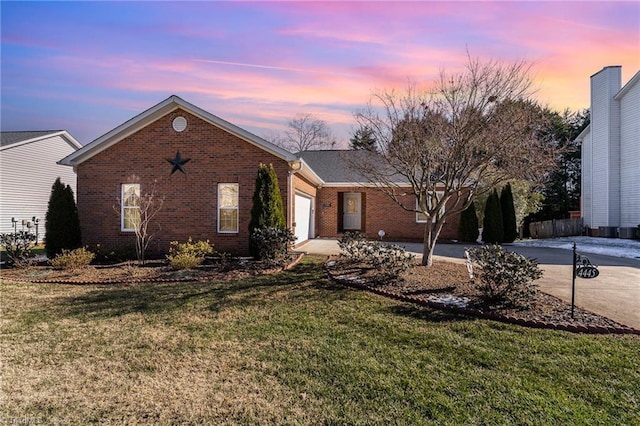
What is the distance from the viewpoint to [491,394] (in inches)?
140

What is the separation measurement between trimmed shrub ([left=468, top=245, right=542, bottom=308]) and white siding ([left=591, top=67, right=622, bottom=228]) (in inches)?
702

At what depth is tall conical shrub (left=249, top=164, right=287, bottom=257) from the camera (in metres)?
11.0

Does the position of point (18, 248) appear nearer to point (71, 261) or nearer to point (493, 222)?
point (71, 261)

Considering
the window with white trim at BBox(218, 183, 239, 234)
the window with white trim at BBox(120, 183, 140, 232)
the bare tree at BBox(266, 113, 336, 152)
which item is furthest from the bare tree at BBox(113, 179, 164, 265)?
the bare tree at BBox(266, 113, 336, 152)

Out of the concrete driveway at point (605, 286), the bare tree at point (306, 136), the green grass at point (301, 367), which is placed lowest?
the green grass at point (301, 367)

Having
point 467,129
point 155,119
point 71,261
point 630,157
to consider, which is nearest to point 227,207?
point 155,119

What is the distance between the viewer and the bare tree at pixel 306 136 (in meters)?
39.2

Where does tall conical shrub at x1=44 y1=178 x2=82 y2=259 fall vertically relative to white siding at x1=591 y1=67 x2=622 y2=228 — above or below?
below

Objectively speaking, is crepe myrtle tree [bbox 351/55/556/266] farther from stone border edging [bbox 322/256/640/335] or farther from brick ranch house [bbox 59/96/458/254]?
brick ranch house [bbox 59/96/458/254]

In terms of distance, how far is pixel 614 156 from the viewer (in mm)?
19781

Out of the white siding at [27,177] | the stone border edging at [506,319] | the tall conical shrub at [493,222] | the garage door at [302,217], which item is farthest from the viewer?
the white siding at [27,177]

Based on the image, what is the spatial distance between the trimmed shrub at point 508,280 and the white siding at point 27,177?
21756 millimetres

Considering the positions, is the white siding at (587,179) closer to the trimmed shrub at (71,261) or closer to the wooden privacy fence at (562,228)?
the wooden privacy fence at (562,228)

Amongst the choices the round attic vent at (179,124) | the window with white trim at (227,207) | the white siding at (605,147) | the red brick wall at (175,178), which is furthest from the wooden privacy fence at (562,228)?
the round attic vent at (179,124)
